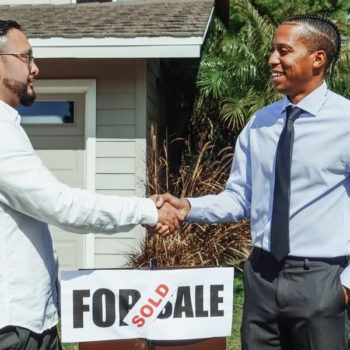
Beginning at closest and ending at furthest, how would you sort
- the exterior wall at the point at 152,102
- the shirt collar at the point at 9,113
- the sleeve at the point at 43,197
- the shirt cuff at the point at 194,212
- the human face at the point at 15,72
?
the sleeve at the point at 43,197 → the shirt collar at the point at 9,113 → the human face at the point at 15,72 → the shirt cuff at the point at 194,212 → the exterior wall at the point at 152,102

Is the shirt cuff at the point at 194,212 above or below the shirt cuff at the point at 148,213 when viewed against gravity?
below

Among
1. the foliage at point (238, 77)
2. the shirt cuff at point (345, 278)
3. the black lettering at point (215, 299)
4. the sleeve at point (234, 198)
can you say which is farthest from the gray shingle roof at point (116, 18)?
the shirt cuff at point (345, 278)

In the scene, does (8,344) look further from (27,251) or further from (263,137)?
(263,137)

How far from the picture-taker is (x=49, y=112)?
8.96 m

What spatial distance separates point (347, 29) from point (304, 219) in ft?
33.9

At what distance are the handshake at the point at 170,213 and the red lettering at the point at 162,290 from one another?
0.35 m

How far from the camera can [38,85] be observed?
8695 mm

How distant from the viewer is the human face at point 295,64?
2947mm

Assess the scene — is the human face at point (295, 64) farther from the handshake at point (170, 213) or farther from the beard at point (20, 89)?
the beard at point (20, 89)

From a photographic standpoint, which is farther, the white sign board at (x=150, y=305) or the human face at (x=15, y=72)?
the white sign board at (x=150, y=305)

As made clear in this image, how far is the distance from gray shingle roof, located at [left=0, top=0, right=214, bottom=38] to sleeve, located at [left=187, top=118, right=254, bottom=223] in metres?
4.51

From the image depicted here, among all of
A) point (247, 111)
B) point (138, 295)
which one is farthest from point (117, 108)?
point (138, 295)

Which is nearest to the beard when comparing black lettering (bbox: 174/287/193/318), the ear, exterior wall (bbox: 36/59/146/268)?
black lettering (bbox: 174/287/193/318)

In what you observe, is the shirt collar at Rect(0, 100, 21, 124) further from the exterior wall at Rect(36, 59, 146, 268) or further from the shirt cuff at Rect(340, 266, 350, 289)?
the exterior wall at Rect(36, 59, 146, 268)
